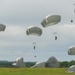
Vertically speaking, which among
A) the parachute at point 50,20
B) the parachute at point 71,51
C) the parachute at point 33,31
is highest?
the parachute at point 50,20

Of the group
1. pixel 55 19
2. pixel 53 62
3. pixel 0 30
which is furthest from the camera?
pixel 53 62

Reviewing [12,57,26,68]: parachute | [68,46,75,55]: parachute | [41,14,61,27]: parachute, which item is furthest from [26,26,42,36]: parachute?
[12,57,26,68]: parachute

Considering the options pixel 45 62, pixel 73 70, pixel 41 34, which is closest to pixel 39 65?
pixel 45 62

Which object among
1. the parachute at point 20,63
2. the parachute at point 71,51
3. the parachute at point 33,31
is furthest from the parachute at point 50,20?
the parachute at point 20,63

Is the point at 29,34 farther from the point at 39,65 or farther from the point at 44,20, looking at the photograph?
the point at 39,65

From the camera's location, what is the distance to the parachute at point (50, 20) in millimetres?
71062

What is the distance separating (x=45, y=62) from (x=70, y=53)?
151 feet

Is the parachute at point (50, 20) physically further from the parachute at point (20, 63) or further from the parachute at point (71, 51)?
the parachute at point (20, 63)

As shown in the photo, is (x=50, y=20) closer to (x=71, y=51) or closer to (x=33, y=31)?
(x=33, y=31)

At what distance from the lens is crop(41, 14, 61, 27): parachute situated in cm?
7106

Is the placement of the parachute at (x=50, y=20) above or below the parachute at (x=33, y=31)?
above

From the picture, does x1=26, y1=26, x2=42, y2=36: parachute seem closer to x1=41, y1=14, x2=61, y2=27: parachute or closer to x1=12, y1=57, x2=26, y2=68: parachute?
x1=41, y1=14, x2=61, y2=27: parachute

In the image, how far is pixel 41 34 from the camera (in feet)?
253

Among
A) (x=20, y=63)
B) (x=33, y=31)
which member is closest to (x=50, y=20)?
(x=33, y=31)
